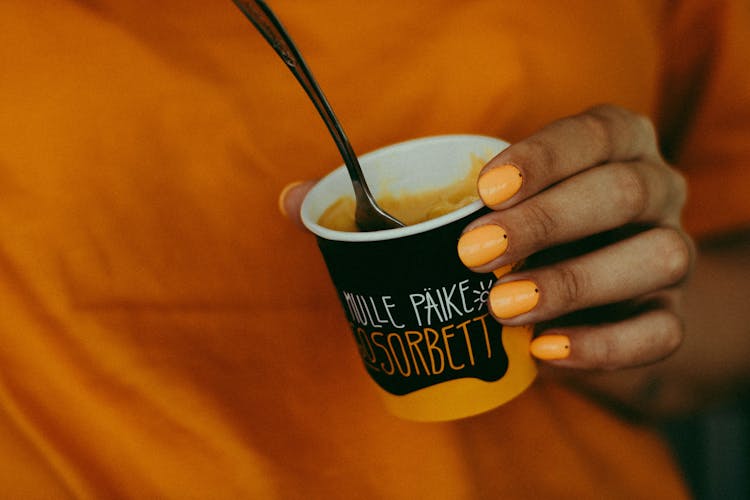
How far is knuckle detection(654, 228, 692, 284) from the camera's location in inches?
22.5

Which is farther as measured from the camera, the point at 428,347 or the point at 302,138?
the point at 302,138

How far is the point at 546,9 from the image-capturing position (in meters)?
0.73

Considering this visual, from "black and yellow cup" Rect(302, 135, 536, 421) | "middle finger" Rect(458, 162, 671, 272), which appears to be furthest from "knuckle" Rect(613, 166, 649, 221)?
"black and yellow cup" Rect(302, 135, 536, 421)

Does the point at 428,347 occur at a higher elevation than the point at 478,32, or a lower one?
lower

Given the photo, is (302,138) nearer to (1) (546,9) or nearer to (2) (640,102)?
(1) (546,9)

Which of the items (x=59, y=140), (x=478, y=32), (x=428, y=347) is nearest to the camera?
(x=428, y=347)

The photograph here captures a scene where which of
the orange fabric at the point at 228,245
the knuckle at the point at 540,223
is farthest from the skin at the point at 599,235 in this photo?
the orange fabric at the point at 228,245

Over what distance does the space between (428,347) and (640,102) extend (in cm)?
52

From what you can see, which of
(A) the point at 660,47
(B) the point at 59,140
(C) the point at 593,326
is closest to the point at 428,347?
(C) the point at 593,326

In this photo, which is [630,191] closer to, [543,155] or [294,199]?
[543,155]

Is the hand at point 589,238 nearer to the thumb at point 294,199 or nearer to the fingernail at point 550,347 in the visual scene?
the fingernail at point 550,347

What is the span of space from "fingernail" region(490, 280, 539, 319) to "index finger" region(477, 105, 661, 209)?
67mm

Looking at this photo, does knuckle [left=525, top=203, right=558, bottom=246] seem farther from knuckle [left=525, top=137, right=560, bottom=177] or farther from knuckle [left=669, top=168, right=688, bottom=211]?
knuckle [left=669, top=168, right=688, bottom=211]

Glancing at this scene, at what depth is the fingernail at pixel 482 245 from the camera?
17.5 inches
